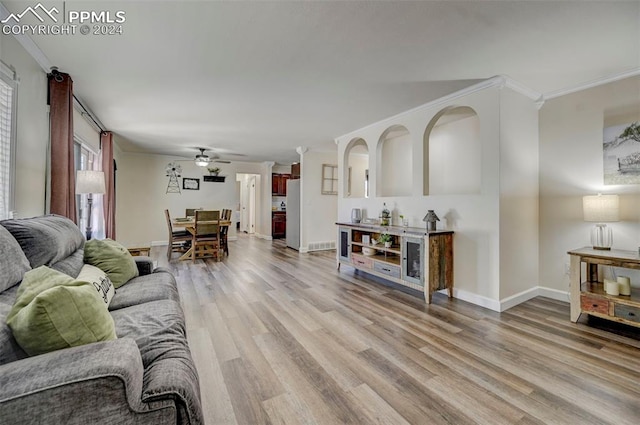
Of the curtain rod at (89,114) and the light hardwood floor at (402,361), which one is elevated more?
the curtain rod at (89,114)

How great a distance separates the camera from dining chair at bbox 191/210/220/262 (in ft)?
17.6

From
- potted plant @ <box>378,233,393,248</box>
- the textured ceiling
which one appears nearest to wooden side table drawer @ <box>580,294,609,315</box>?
potted plant @ <box>378,233,393,248</box>

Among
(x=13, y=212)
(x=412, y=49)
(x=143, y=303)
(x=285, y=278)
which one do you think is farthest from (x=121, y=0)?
(x=285, y=278)

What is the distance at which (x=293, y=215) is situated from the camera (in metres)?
6.84

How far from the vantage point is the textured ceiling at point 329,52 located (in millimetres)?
1852

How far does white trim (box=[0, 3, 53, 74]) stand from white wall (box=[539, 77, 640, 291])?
4.99 metres

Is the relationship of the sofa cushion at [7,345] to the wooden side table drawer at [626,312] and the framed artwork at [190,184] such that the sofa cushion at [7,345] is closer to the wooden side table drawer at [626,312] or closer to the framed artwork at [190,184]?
the wooden side table drawer at [626,312]

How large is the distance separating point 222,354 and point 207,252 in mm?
3881

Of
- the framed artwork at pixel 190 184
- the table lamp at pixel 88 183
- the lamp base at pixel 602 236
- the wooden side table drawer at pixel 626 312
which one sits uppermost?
the framed artwork at pixel 190 184

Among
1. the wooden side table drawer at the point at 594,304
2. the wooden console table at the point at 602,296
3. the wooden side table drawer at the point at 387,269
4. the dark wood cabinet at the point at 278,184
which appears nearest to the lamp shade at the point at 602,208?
the wooden console table at the point at 602,296

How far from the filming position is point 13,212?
6.86 ft

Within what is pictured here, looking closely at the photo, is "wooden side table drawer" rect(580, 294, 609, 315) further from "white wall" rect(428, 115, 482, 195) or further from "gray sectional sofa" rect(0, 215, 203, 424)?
"gray sectional sofa" rect(0, 215, 203, 424)

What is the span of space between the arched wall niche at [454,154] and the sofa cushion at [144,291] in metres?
3.07

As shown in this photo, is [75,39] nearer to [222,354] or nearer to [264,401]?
[222,354]
